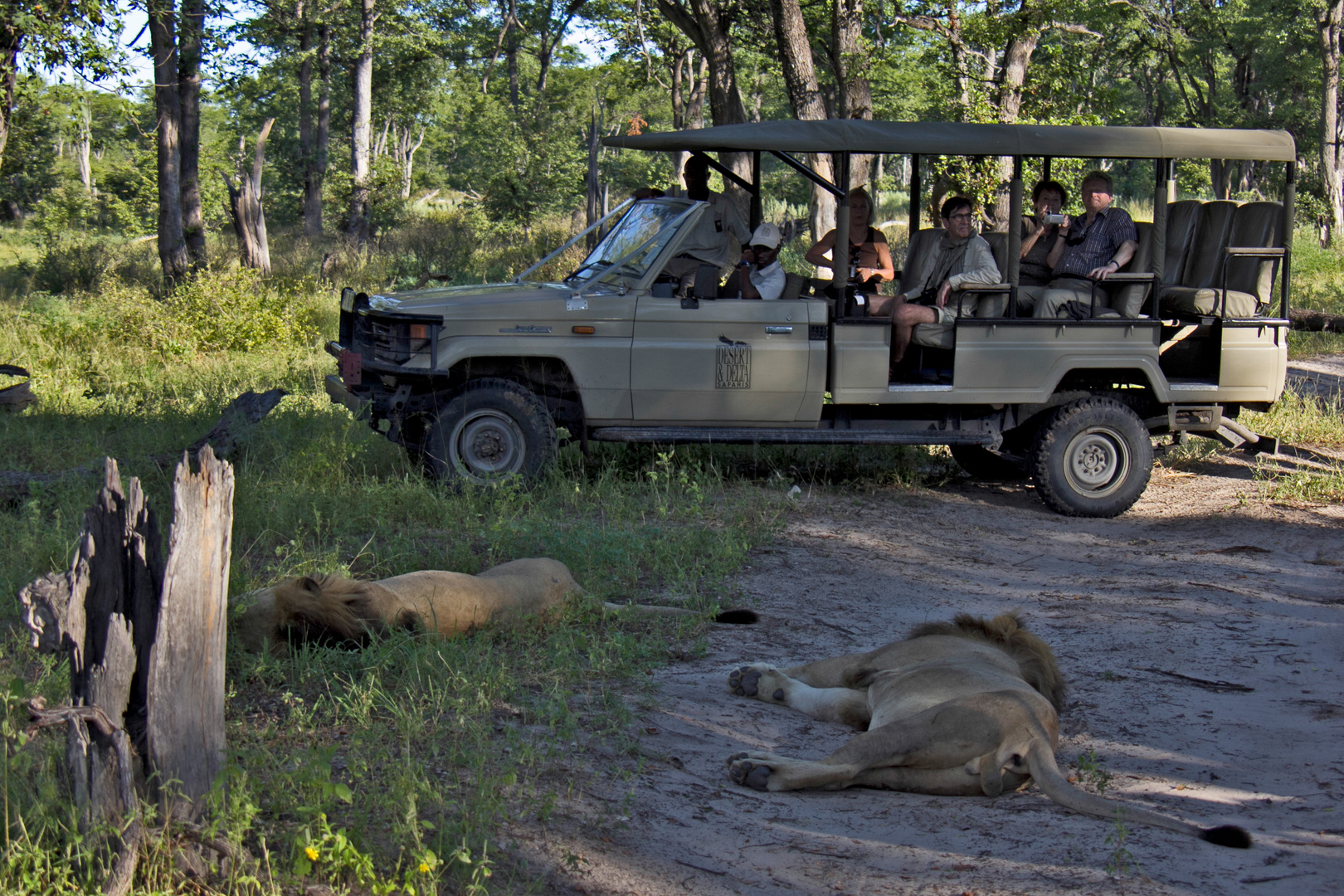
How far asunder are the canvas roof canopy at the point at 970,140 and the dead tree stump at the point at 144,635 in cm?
453

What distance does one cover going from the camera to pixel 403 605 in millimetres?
4559

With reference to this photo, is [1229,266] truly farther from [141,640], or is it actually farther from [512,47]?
[512,47]

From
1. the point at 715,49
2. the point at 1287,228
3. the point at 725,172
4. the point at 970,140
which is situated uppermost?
the point at 715,49

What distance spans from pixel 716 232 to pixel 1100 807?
4.85 meters

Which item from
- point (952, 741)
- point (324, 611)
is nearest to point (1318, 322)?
point (952, 741)

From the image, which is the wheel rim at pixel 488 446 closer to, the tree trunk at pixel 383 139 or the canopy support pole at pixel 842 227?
the canopy support pole at pixel 842 227

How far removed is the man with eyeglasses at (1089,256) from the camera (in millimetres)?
7605

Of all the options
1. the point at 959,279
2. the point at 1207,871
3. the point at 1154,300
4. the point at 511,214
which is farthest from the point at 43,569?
the point at 511,214

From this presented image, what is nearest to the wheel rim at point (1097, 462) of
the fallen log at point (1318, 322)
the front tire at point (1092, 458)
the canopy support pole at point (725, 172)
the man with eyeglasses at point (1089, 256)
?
the front tire at point (1092, 458)

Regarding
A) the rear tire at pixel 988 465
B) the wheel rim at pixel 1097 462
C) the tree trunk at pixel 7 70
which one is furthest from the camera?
the tree trunk at pixel 7 70

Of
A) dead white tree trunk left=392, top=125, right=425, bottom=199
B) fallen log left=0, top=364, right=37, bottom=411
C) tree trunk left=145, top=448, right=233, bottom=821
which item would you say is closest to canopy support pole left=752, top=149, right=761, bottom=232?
fallen log left=0, top=364, right=37, bottom=411

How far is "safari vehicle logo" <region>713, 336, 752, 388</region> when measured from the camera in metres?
7.18

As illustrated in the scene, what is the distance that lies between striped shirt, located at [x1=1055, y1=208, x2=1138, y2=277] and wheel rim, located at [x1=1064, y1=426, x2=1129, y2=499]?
1043mm

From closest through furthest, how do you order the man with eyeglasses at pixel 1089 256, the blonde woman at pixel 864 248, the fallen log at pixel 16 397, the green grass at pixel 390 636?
1. the green grass at pixel 390 636
2. the man with eyeglasses at pixel 1089 256
3. the blonde woman at pixel 864 248
4. the fallen log at pixel 16 397
